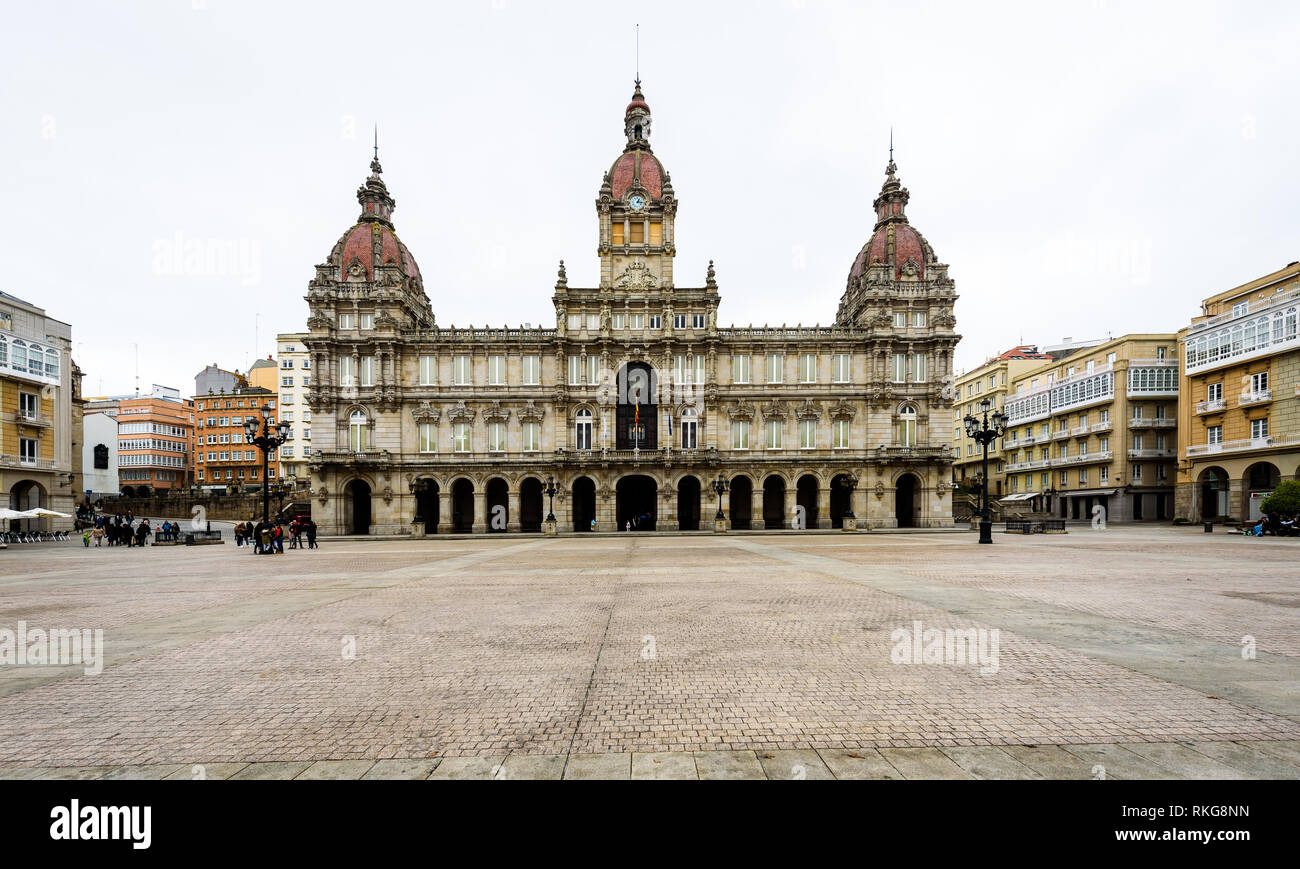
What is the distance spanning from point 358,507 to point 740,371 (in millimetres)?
33790

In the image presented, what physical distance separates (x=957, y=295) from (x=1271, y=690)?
46.1m

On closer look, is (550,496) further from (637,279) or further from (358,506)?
(637,279)

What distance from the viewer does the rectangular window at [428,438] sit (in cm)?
4578

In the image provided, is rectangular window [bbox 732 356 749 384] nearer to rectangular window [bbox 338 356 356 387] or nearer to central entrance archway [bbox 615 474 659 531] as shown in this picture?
central entrance archway [bbox 615 474 659 531]

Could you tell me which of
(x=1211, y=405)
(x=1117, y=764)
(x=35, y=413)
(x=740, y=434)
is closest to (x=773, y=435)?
(x=740, y=434)

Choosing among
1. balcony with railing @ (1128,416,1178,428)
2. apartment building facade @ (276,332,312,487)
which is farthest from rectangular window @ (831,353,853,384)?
apartment building facade @ (276,332,312,487)

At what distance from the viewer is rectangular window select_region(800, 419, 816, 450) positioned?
4631cm

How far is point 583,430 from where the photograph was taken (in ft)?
152

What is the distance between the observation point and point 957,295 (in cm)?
4634

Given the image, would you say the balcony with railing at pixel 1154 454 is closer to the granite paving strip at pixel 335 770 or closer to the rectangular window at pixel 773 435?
the rectangular window at pixel 773 435

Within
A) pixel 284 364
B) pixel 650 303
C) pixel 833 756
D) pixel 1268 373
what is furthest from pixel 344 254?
pixel 1268 373

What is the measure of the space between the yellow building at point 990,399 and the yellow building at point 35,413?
276 ft
